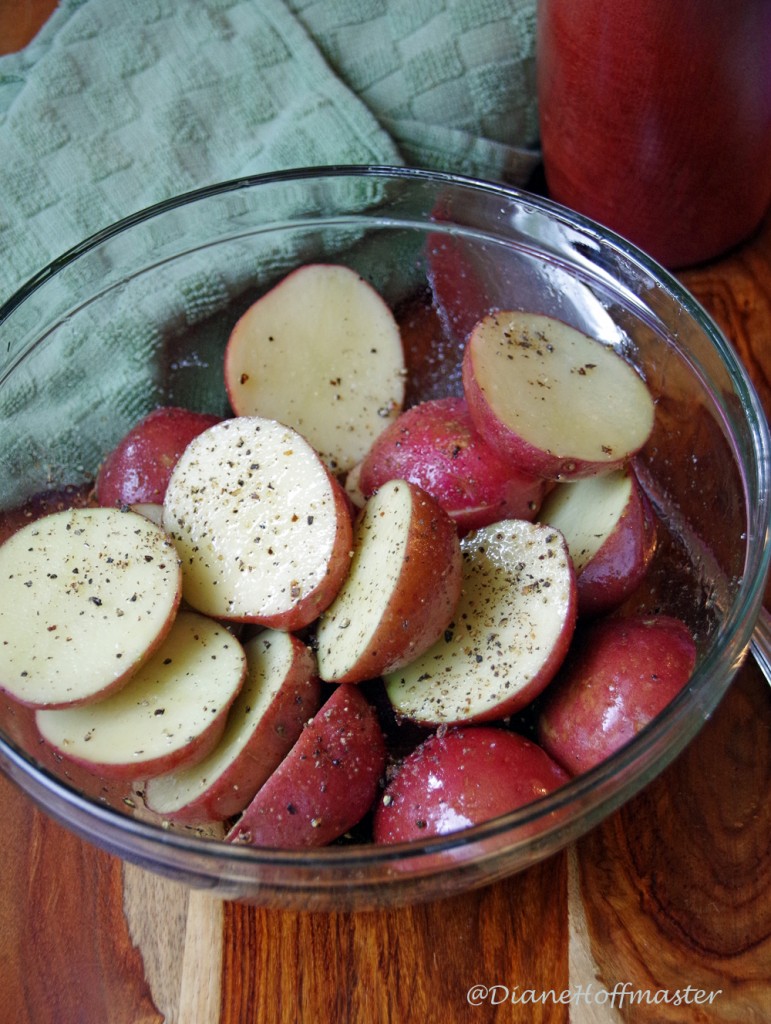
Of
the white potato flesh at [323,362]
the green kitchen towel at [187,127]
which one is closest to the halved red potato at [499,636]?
the white potato flesh at [323,362]

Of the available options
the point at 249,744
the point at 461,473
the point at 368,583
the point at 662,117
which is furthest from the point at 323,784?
the point at 662,117

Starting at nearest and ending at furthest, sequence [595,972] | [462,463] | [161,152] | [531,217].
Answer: [595,972] → [462,463] → [531,217] → [161,152]

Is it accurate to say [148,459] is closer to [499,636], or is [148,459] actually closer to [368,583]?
[368,583]

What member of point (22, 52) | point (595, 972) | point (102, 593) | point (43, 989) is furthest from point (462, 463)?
point (22, 52)

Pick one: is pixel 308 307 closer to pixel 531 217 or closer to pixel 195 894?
pixel 531 217

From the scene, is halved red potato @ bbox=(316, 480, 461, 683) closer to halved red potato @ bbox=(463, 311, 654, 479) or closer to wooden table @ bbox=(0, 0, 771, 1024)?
halved red potato @ bbox=(463, 311, 654, 479)
